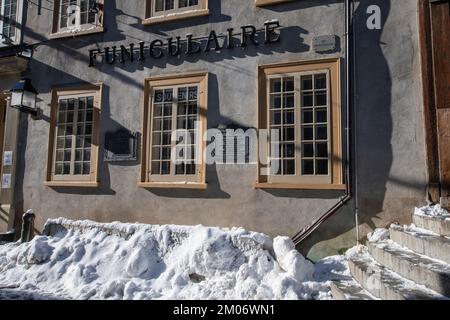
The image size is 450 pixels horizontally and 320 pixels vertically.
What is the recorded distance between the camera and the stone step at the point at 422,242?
12.9 ft

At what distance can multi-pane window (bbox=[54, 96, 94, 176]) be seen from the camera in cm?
770

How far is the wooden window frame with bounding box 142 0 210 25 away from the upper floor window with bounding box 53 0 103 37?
45.7 inches

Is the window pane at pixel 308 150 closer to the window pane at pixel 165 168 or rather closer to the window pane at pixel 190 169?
the window pane at pixel 190 169

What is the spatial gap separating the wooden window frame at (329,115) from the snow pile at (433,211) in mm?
1143

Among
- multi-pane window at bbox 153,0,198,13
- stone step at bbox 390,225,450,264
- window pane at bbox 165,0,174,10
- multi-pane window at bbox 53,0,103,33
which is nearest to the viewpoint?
stone step at bbox 390,225,450,264

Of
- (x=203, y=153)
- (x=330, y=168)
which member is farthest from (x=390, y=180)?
(x=203, y=153)

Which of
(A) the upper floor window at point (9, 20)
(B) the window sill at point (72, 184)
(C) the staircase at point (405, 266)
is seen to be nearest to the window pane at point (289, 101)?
(C) the staircase at point (405, 266)

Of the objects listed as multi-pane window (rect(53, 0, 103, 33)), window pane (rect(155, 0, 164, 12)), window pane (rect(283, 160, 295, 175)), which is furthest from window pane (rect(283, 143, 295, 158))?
multi-pane window (rect(53, 0, 103, 33))

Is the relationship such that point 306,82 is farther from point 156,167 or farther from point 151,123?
point 156,167

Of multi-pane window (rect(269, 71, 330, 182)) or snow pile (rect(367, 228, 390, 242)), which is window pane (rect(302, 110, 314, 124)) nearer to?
multi-pane window (rect(269, 71, 330, 182))

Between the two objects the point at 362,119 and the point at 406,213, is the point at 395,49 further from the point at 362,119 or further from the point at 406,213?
the point at 406,213

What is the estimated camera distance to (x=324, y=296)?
4.48 m

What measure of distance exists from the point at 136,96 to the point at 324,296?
5088mm

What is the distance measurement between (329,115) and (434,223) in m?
2.27
